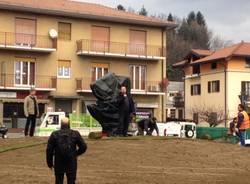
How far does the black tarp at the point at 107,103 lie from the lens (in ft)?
69.8

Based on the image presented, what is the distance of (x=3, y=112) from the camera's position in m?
45.4

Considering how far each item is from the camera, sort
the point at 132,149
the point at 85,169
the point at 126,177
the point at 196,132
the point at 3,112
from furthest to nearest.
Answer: the point at 3,112 < the point at 196,132 < the point at 132,149 < the point at 85,169 < the point at 126,177

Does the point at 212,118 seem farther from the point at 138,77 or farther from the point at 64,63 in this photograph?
the point at 64,63

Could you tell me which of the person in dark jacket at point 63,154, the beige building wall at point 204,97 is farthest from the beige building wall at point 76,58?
the person in dark jacket at point 63,154

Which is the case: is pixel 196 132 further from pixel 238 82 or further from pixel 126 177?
pixel 126 177

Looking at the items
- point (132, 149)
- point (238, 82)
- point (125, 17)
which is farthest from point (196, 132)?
point (132, 149)

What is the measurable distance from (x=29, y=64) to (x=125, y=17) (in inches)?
370

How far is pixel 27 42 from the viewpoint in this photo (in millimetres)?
46844

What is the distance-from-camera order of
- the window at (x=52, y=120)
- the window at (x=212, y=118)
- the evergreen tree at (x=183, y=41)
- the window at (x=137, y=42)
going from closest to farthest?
the window at (x=52, y=120)
the window at (x=137, y=42)
the window at (x=212, y=118)
the evergreen tree at (x=183, y=41)

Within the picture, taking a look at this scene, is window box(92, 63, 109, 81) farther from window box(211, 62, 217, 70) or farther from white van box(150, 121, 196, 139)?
window box(211, 62, 217, 70)

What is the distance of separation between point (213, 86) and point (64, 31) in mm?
20294

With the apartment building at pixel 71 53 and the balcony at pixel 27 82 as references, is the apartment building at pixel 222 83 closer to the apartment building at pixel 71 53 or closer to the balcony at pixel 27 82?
the apartment building at pixel 71 53

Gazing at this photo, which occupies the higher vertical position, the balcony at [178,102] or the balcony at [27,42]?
the balcony at [27,42]

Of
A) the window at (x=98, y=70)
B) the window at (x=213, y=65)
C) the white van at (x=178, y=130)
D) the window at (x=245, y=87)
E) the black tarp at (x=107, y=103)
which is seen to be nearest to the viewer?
the black tarp at (x=107, y=103)
